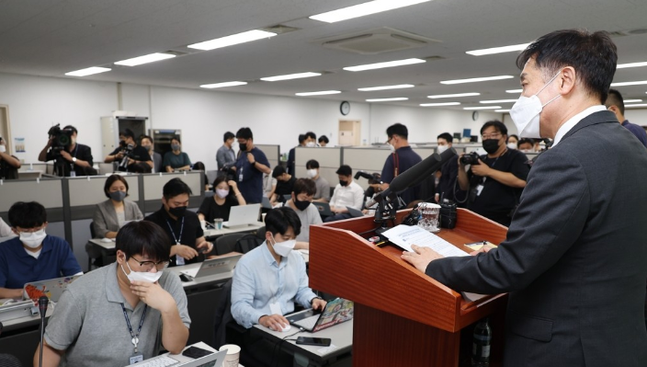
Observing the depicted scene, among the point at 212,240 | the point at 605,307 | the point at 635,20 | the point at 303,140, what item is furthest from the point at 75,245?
the point at 635,20

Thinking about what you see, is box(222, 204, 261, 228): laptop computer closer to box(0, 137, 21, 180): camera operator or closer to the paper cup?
the paper cup

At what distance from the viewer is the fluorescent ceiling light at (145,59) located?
18.2 ft

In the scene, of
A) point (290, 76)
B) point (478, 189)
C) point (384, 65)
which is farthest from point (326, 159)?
point (478, 189)

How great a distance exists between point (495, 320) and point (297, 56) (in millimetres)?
4638

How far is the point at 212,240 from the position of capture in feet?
14.2

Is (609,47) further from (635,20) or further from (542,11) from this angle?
(635,20)

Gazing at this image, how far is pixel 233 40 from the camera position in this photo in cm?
462

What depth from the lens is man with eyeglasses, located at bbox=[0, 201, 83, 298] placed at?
2.62 m

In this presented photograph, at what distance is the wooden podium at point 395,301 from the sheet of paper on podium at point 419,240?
3 centimetres

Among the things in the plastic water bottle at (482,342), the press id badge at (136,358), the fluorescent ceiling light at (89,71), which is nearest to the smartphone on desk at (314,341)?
the press id badge at (136,358)

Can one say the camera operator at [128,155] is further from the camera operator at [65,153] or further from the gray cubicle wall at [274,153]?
the gray cubicle wall at [274,153]

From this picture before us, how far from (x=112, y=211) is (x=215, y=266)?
1.86m

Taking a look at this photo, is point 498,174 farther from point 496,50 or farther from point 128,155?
point 128,155

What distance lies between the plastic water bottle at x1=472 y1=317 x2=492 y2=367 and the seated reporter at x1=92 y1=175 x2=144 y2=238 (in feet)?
12.4
